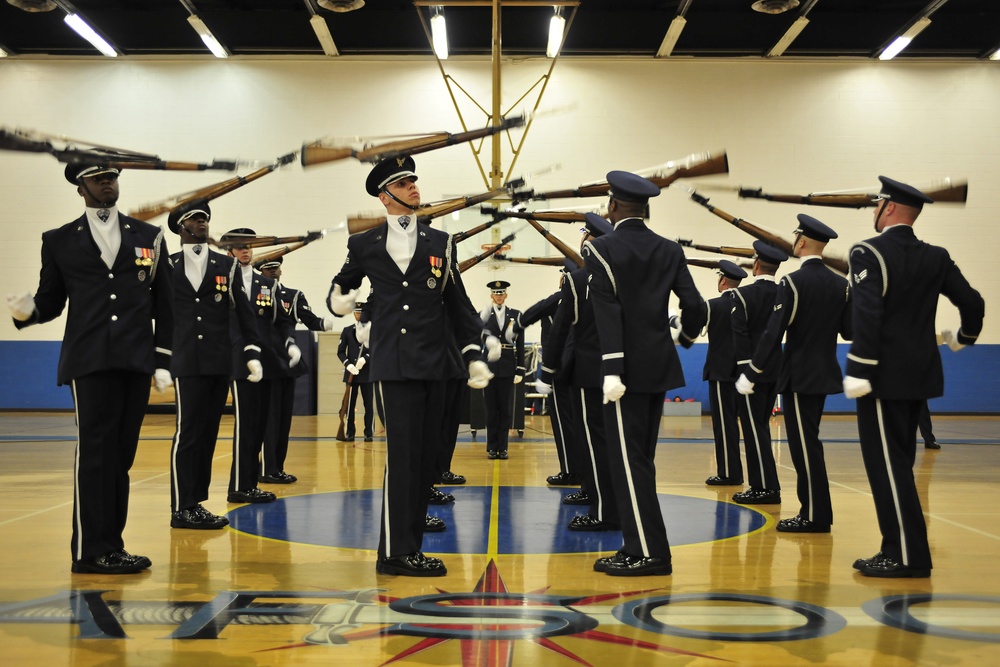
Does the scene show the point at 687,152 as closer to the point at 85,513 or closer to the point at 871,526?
the point at 871,526

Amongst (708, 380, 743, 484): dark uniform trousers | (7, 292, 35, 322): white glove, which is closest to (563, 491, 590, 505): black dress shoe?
(708, 380, 743, 484): dark uniform trousers

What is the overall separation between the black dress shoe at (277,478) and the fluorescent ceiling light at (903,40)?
14.1 metres

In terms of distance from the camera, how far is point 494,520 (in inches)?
239

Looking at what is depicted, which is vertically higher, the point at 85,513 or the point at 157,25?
the point at 157,25

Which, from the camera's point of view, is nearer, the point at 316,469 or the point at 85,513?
the point at 85,513

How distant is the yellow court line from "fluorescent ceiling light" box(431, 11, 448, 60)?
960cm

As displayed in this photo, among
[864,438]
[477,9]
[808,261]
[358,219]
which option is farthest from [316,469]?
[477,9]

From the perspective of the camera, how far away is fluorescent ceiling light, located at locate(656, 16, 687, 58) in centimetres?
1652

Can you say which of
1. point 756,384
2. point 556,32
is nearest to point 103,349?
point 756,384

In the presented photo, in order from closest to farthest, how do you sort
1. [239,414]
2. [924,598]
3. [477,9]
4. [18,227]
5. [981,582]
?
[924,598] → [981,582] → [239,414] → [477,9] → [18,227]

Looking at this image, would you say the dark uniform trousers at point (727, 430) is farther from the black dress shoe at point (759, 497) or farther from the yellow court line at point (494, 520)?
the yellow court line at point (494, 520)

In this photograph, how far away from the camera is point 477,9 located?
16578 mm

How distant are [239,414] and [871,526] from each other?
453 cm

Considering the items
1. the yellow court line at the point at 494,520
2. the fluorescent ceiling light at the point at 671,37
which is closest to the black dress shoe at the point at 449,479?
the yellow court line at the point at 494,520
